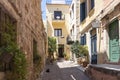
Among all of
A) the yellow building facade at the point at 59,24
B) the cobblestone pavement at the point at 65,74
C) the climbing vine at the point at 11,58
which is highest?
the yellow building facade at the point at 59,24

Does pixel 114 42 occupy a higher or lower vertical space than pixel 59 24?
lower

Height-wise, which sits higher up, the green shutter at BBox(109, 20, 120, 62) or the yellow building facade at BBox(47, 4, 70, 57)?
the yellow building facade at BBox(47, 4, 70, 57)

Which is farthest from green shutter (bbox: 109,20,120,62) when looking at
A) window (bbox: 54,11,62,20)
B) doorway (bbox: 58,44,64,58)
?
window (bbox: 54,11,62,20)

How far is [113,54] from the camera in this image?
45.7 feet

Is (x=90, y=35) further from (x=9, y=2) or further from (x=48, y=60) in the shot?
(x=9, y=2)

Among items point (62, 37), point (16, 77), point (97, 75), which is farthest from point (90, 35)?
point (62, 37)

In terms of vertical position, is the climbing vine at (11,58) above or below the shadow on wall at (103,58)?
above

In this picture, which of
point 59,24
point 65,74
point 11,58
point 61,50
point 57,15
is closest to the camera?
point 11,58

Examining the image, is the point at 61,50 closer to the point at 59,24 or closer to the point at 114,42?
the point at 59,24

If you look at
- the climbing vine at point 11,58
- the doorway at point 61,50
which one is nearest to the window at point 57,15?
the doorway at point 61,50

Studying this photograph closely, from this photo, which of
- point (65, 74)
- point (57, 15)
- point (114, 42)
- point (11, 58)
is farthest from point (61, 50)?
point (11, 58)

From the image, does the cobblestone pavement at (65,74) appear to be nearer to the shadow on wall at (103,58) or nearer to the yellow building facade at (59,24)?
the shadow on wall at (103,58)

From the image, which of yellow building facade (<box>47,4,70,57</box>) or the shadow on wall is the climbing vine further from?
yellow building facade (<box>47,4,70,57</box>)

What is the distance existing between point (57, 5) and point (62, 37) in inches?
199
